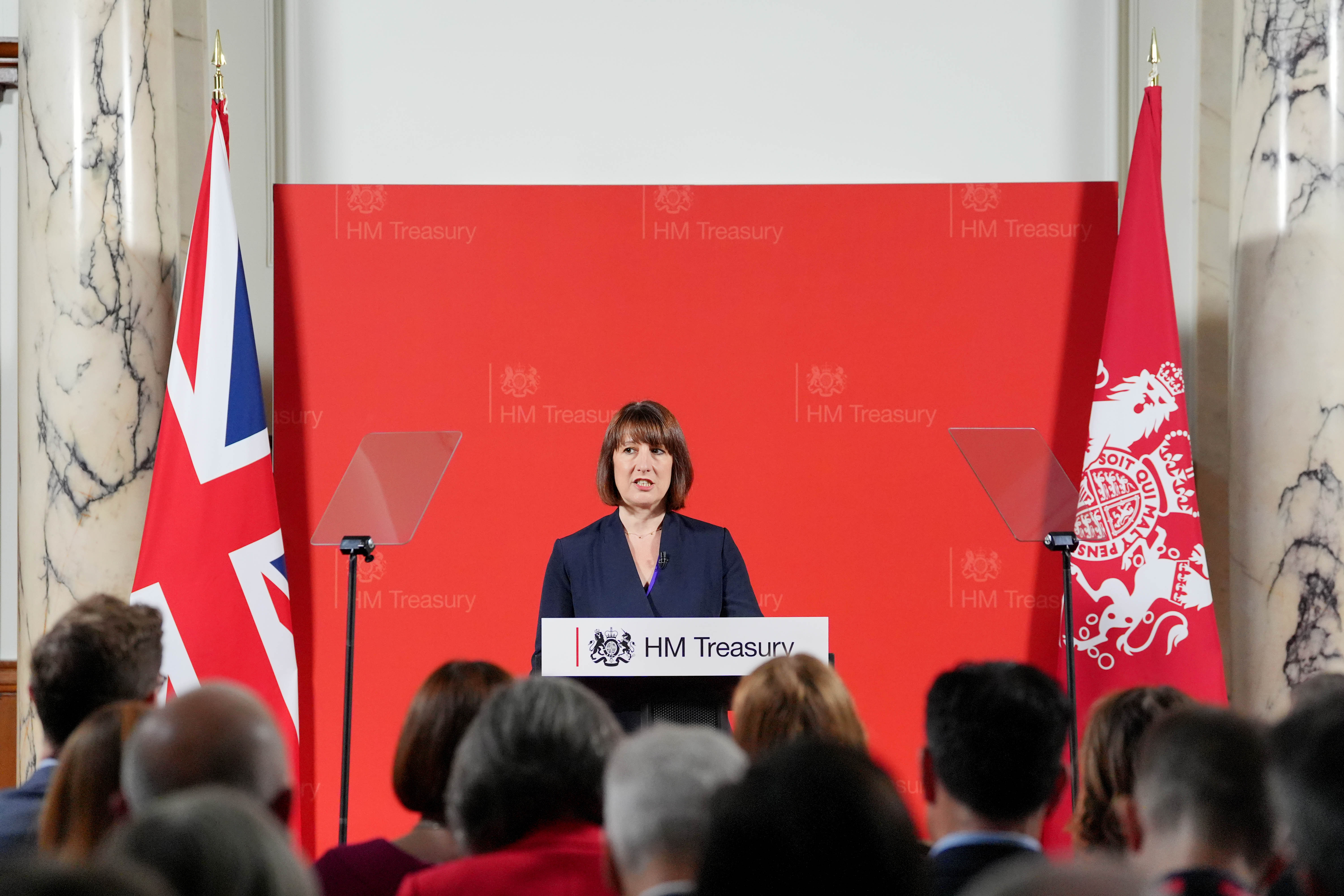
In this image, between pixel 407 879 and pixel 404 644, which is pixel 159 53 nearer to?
pixel 404 644

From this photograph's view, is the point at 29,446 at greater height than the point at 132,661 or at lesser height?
greater

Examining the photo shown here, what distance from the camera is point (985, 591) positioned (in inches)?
189

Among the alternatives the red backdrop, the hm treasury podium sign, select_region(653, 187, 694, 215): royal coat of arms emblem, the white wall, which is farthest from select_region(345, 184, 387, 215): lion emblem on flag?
the hm treasury podium sign

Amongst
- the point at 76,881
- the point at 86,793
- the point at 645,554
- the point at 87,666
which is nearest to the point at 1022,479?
the point at 645,554

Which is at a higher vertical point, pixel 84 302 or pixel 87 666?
pixel 84 302

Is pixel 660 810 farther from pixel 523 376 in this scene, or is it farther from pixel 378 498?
pixel 523 376

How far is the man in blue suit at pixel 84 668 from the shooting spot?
6.89ft

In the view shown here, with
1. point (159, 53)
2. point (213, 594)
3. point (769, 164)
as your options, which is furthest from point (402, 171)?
point (213, 594)

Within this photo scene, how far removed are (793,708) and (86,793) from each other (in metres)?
1.07

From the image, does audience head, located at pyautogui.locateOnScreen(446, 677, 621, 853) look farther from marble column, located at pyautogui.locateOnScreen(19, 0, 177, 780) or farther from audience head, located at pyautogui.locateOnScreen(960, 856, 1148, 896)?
marble column, located at pyautogui.locateOnScreen(19, 0, 177, 780)

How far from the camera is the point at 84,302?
4312 millimetres

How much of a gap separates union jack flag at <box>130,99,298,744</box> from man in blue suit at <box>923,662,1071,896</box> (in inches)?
122

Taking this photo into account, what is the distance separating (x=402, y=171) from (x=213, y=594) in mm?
1939

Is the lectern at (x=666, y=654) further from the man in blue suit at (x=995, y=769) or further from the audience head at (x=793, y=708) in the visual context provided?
the man in blue suit at (x=995, y=769)
